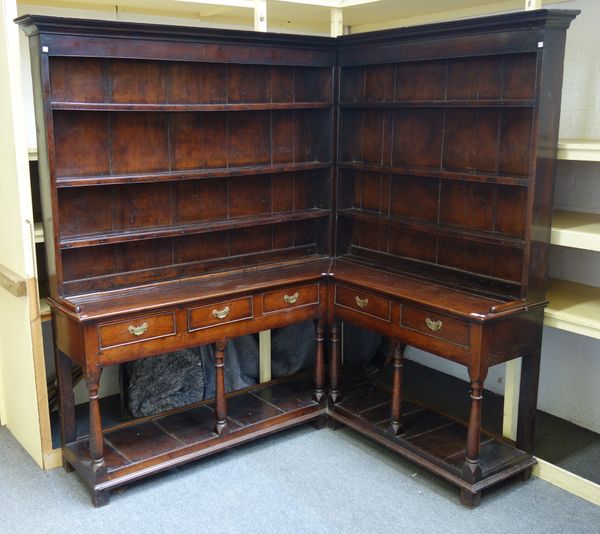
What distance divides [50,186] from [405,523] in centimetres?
187

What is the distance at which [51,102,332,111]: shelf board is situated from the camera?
A: 8.88 feet

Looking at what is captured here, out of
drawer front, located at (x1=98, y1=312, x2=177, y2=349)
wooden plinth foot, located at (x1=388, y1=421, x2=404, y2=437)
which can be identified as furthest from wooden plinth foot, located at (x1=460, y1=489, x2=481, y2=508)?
drawer front, located at (x1=98, y1=312, x2=177, y2=349)

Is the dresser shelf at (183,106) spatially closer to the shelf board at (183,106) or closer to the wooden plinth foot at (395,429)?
the shelf board at (183,106)

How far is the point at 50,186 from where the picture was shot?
2.70 m

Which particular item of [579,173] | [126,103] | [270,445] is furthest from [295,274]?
[579,173]

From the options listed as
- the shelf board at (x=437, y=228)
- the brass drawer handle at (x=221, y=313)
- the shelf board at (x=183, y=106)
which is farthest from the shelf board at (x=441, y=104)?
the brass drawer handle at (x=221, y=313)

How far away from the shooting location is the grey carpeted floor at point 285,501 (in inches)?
103

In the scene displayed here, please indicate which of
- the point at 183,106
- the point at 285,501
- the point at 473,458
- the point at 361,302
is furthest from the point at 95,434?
the point at 473,458

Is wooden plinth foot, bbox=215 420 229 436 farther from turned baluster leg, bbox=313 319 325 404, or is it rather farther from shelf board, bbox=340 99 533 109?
shelf board, bbox=340 99 533 109

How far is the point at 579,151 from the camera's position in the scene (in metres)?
2.63

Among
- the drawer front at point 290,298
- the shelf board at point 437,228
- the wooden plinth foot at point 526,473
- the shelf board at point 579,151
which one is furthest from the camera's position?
the drawer front at point 290,298

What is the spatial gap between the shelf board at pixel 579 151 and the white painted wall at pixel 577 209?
0.50 metres

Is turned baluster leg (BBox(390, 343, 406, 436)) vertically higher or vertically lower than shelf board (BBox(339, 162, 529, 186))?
lower

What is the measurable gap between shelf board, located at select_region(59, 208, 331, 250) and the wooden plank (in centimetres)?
24
